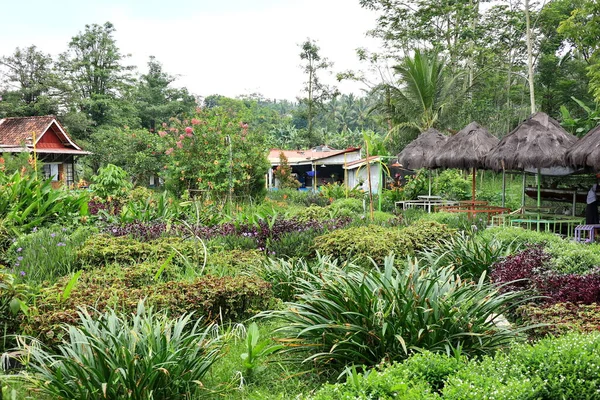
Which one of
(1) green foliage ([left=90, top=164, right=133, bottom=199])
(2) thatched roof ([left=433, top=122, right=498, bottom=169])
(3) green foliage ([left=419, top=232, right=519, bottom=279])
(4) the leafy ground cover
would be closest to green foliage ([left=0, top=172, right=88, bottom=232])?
(1) green foliage ([left=90, top=164, right=133, bottom=199])

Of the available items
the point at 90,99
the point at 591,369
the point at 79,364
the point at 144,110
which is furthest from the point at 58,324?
the point at 144,110

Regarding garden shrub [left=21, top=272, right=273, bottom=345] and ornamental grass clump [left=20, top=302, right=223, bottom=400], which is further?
garden shrub [left=21, top=272, right=273, bottom=345]

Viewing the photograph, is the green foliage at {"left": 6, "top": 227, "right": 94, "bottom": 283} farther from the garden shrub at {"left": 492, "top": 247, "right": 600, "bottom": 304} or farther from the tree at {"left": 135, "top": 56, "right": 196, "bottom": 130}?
the tree at {"left": 135, "top": 56, "right": 196, "bottom": 130}

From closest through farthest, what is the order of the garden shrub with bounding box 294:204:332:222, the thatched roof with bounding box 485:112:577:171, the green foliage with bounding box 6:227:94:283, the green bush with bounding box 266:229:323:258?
the green foliage with bounding box 6:227:94:283 → the green bush with bounding box 266:229:323:258 → the garden shrub with bounding box 294:204:332:222 → the thatched roof with bounding box 485:112:577:171

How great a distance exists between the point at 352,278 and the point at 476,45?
25178 mm

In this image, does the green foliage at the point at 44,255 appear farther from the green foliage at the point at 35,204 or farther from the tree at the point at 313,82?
the tree at the point at 313,82

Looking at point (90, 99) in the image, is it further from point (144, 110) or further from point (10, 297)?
point (10, 297)

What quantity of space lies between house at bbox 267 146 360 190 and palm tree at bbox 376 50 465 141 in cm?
521

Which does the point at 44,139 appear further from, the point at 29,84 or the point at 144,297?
the point at 144,297

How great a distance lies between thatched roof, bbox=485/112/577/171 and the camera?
1025 cm

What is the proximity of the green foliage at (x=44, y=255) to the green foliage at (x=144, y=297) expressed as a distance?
79 cm

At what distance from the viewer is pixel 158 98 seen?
40.2 m

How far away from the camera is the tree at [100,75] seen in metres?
34.5

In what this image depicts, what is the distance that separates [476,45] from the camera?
1033 inches
